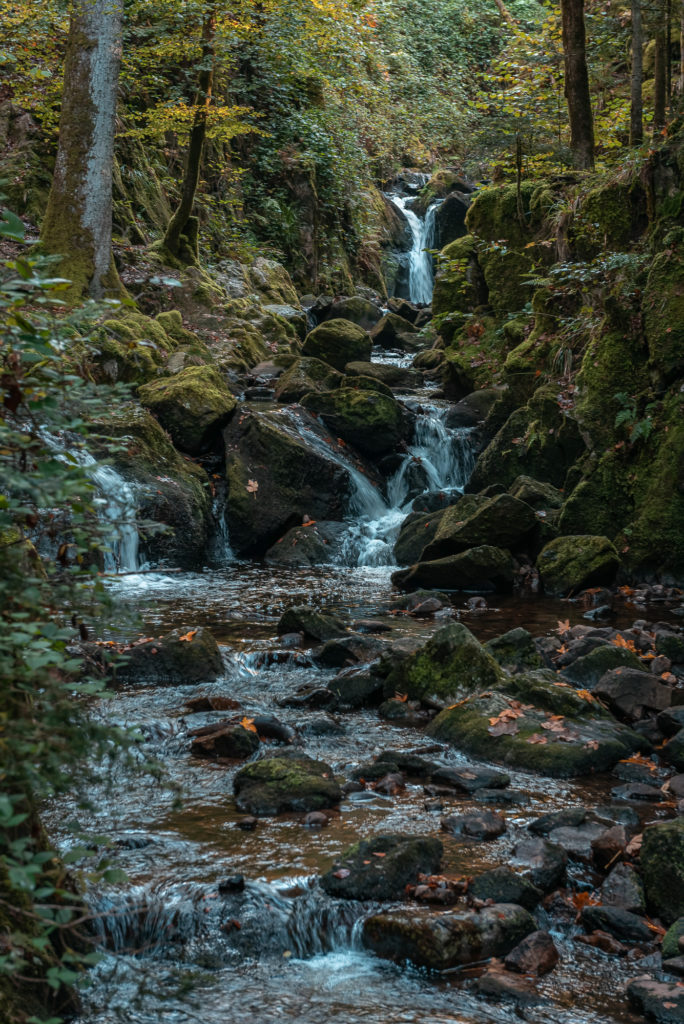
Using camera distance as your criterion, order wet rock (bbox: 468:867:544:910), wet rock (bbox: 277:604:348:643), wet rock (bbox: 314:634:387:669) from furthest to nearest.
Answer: wet rock (bbox: 277:604:348:643)
wet rock (bbox: 314:634:387:669)
wet rock (bbox: 468:867:544:910)


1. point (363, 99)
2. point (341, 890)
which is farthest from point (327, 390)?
point (363, 99)

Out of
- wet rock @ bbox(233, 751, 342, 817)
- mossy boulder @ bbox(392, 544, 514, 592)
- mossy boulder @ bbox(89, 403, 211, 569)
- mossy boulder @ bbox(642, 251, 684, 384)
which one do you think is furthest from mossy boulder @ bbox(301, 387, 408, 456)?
wet rock @ bbox(233, 751, 342, 817)

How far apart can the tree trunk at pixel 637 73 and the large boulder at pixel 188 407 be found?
720 centimetres

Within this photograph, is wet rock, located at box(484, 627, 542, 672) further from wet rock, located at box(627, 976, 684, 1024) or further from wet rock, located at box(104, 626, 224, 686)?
wet rock, located at box(627, 976, 684, 1024)

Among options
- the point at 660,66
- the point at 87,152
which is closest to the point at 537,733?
the point at 87,152

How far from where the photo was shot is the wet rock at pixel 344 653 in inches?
291

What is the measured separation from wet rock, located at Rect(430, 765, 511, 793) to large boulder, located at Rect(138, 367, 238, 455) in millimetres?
7873

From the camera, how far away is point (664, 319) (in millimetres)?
9469

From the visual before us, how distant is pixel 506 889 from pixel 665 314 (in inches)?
292

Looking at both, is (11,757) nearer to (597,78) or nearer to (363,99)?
(597,78)

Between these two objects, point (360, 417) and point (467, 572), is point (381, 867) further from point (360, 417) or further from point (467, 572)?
point (360, 417)

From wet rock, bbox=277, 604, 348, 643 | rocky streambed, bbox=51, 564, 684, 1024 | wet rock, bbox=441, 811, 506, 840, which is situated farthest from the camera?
wet rock, bbox=277, 604, 348, 643

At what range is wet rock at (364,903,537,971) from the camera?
3535 mm

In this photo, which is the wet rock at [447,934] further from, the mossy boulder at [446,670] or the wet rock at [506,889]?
the mossy boulder at [446,670]
